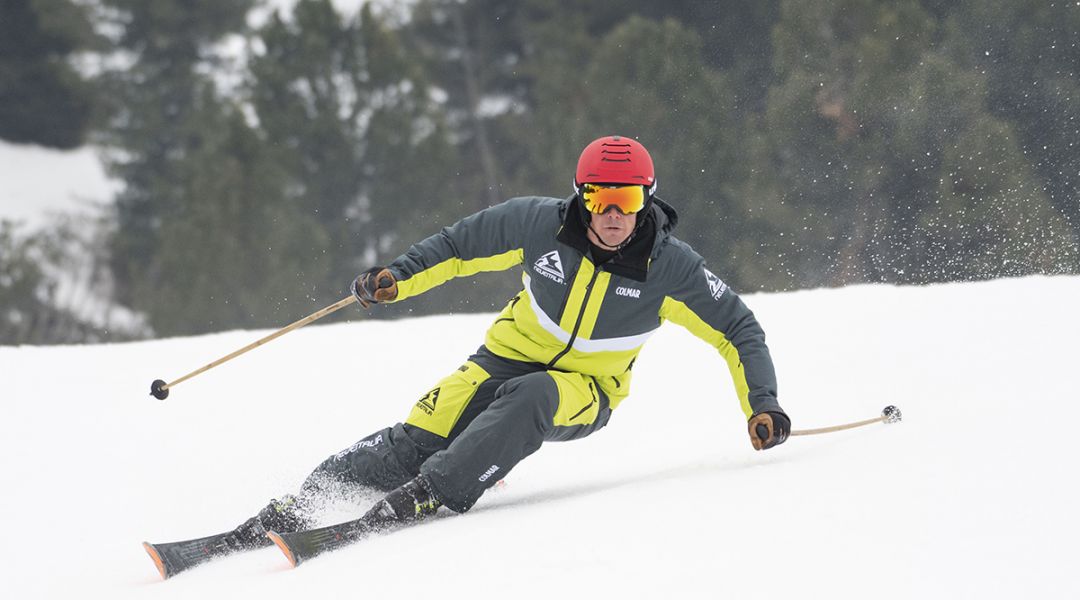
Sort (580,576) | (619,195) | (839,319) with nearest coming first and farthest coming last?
1. (580,576)
2. (619,195)
3. (839,319)

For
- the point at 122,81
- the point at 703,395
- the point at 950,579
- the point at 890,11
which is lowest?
the point at 950,579

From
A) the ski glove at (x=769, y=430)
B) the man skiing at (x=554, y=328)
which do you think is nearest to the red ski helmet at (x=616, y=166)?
the man skiing at (x=554, y=328)

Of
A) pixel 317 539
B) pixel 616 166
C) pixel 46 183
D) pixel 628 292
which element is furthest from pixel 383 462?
pixel 46 183

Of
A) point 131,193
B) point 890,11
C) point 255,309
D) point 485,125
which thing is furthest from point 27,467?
point 131,193

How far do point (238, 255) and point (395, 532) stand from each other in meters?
17.8

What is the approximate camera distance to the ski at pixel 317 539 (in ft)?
9.16

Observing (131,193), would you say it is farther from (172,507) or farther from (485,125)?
(172,507)

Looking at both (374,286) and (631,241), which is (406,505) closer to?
(374,286)

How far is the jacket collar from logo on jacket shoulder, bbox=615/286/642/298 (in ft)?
0.13

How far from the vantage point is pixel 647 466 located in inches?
158

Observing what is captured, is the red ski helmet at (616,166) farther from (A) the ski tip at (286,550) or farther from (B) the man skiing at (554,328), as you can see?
(A) the ski tip at (286,550)

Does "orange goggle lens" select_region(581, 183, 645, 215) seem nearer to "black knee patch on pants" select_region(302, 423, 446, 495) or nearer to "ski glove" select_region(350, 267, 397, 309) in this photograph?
"ski glove" select_region(350, 267, 397, 309)

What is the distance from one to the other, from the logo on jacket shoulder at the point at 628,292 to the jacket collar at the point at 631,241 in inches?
1.5

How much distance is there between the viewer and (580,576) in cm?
232
